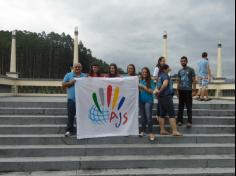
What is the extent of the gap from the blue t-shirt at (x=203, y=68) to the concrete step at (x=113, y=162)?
4308mm

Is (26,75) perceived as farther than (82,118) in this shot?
Yes

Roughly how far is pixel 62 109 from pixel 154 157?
2760 mm

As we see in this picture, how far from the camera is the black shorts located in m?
7.84

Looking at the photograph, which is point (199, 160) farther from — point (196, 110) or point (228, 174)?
point (196, 110)

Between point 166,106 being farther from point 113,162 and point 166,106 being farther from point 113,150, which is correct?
point 113,162

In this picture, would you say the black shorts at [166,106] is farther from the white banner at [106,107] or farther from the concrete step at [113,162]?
the concrete step at [113,162]

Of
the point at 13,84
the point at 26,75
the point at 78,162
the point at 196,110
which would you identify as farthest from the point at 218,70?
the point at 26,75

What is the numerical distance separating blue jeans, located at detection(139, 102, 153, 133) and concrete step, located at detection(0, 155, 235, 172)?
799mm

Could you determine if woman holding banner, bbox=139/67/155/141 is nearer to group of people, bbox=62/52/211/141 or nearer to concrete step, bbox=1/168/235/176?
group of people, bbox=62/52/211/141

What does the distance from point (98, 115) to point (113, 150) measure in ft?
3.15

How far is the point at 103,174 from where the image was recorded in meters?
6.52

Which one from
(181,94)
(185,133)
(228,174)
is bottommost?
(228,174)

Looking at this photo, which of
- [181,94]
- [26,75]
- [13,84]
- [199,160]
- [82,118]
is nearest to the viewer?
[199,160]

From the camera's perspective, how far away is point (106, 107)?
8.01 meters
